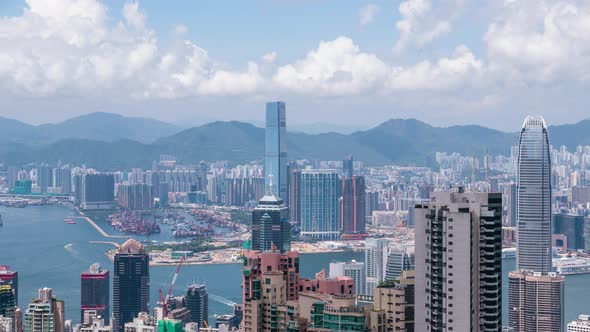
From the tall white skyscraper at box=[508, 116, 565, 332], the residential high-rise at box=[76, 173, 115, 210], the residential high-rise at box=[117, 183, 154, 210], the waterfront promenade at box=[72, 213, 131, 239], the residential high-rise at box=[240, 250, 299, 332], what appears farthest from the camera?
the residential high-rise at box=[76, 173, 115, 210]

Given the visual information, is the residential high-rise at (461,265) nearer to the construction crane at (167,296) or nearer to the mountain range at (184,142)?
the construction crane at (167,296)

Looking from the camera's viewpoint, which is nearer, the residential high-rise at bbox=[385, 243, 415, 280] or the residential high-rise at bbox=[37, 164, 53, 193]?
the residential high-rise at bbox=[385, 243, 415, 280]

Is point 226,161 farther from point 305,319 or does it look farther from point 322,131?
point 305,319

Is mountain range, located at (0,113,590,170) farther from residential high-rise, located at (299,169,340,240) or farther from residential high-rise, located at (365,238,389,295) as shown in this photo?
Answer: residential high-rise, located at (365,238,389,295)

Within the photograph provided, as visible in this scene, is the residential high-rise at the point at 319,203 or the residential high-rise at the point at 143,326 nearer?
the residential high-rise at the point at 143,326

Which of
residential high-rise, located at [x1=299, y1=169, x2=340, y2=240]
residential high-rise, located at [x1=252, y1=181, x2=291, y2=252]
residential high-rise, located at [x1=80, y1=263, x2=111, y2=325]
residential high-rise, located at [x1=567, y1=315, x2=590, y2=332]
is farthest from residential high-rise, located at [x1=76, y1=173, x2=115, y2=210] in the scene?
residential high-rise, located at [x1=567, y1=315, x2=590, y2=332]

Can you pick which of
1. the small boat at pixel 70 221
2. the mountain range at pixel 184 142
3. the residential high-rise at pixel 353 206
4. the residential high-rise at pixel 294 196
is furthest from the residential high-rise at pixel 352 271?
the small boat at pixel 70 221

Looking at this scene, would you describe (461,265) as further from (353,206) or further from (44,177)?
(44,177)
